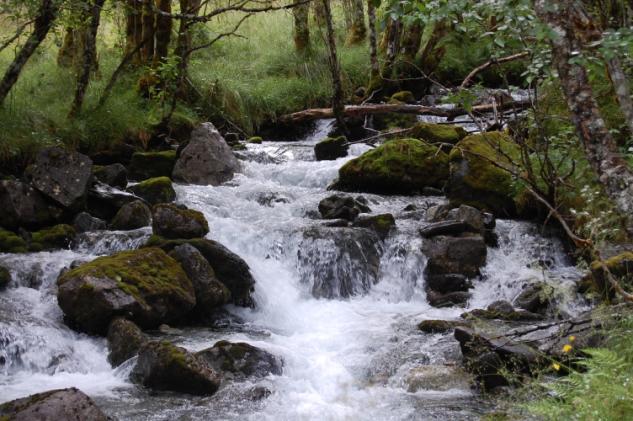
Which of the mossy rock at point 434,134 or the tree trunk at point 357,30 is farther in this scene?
the tree trunk at point 357,30

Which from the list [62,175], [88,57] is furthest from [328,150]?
[62,175]

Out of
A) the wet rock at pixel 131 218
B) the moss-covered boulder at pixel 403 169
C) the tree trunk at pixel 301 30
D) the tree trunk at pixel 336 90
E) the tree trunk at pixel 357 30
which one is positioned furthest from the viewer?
the tree trunk at pixel 357 30

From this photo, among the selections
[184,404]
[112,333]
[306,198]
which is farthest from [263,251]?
[184,404]

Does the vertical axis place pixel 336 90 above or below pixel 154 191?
above

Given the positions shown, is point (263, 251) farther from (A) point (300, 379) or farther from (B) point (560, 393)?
(B) point (560, 393)

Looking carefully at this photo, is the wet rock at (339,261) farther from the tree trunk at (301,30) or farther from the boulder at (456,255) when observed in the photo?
the tree trunk at (301,30)

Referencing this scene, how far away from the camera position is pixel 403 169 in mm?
11570

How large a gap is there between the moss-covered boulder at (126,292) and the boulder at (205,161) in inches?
183

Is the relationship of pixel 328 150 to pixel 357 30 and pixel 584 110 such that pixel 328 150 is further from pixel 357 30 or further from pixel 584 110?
pixel 584 110

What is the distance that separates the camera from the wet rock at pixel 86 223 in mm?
9344

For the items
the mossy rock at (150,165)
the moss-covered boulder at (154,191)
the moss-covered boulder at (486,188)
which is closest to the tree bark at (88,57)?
the mossy rock at (150,165)

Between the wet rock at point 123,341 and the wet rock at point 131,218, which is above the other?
the wet rock at point 131,218

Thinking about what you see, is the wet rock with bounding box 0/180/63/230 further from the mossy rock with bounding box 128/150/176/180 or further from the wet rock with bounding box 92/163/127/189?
the mossy rock with bounding box 128/150/176/180

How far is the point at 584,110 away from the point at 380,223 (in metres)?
6.25
